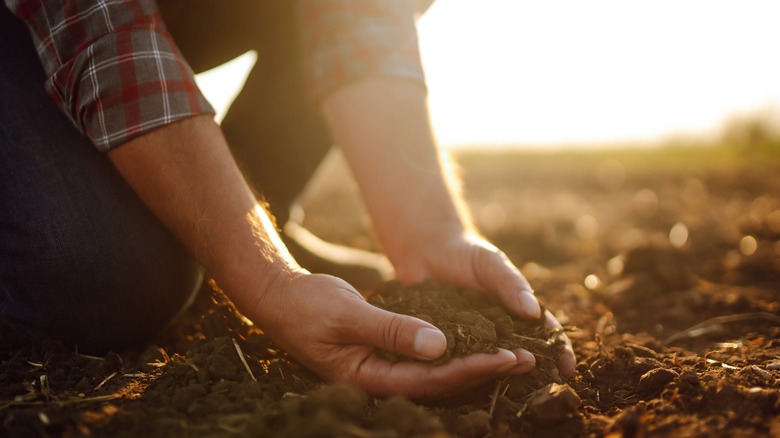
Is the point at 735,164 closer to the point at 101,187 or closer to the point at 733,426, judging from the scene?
the point at 733,426

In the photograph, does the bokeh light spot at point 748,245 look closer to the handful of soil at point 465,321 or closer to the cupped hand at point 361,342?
the handful of soil at point 465,321

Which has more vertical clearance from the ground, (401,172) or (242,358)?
(401,172)

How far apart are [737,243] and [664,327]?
161 cm

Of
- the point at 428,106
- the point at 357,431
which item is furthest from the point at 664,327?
the point at 357,431

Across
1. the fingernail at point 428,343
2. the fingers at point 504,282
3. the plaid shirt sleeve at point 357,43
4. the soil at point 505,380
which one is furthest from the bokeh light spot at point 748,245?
the fingernail at point 428,343

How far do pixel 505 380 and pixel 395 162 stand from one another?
37.1 inches

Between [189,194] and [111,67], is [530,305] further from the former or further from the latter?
[111,67]

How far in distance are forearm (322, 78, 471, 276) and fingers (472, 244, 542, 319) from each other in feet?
0.80

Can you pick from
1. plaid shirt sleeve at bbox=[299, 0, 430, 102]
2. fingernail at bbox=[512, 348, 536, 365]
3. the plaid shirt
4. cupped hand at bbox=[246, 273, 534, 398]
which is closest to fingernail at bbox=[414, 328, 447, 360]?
cupped hand at bbox=[246, 273, 534, 398]

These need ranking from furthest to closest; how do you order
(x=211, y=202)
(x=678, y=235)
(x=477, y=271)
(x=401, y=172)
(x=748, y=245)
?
(x=678, y=235), (x=748, y=245), (x=401, y=172), (x=477, y=271), (x=211, y=202)

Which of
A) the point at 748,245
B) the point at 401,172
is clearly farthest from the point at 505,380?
the point at 748,245

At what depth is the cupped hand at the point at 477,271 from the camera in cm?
168

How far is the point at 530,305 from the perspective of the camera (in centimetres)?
166

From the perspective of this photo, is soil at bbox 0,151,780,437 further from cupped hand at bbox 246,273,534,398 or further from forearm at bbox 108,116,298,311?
forearm at bbox 108,116,298,311
